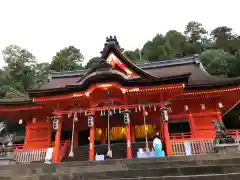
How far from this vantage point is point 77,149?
1452 centimetres

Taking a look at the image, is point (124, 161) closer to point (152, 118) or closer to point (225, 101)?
point (152, 118)

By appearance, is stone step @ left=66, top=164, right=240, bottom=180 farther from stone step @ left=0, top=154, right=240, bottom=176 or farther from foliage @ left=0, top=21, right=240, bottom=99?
foliage @ left=0, top=21, right=240, bottom=99

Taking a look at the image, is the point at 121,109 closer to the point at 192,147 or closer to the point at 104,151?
the point at 104,151

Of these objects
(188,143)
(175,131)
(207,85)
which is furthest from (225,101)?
(188,143)

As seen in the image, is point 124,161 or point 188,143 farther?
point 188,143

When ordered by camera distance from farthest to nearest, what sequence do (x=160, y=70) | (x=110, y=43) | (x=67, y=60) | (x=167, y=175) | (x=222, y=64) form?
(x=67, y=60) < (x=222, y=64) < (x=160, y=70) < (x=110, y=43) < (x=167, y=175)

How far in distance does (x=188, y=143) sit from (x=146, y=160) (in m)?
3.74

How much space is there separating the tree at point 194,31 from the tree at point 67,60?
3917 centimetres

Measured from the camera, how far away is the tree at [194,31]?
7769 centimetres

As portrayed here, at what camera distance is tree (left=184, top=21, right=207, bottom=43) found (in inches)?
3059

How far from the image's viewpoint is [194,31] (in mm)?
80438

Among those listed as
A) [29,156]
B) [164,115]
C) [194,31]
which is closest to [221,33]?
[194,31]

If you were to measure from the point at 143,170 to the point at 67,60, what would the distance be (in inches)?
2364

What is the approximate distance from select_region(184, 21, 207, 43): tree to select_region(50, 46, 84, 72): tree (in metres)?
39.2
